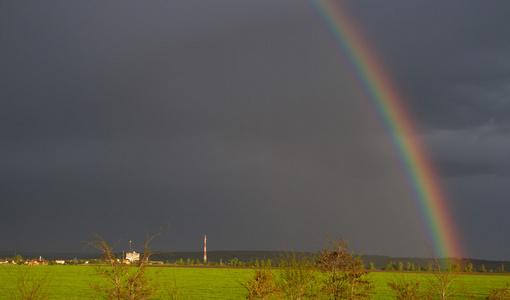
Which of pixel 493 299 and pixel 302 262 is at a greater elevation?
pixel 302 262

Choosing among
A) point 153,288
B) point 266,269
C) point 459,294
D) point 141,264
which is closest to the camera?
point 141,264

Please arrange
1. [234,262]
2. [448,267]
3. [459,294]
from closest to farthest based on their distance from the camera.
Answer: [448,267]
[459,294]
[234,262]

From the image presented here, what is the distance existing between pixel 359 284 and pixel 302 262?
2254 mm

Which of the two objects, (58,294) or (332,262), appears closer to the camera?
(332,262)

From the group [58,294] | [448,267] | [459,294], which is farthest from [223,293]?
[448,267]

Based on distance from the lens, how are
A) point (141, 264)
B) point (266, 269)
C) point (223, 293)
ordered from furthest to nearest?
point (223, 293) → point (266, 269) → point (141, 264)

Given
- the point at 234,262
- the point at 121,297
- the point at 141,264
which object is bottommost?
the point at 234,262

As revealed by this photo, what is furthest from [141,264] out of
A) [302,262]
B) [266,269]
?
[302,262]

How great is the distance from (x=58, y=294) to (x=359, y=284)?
33.7m

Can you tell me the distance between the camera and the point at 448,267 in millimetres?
15625

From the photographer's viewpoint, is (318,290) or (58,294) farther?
(58,294)

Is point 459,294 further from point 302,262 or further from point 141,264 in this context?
point 141,264

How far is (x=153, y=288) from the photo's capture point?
10953 mm

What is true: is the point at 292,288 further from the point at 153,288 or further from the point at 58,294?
the point at 58,294
